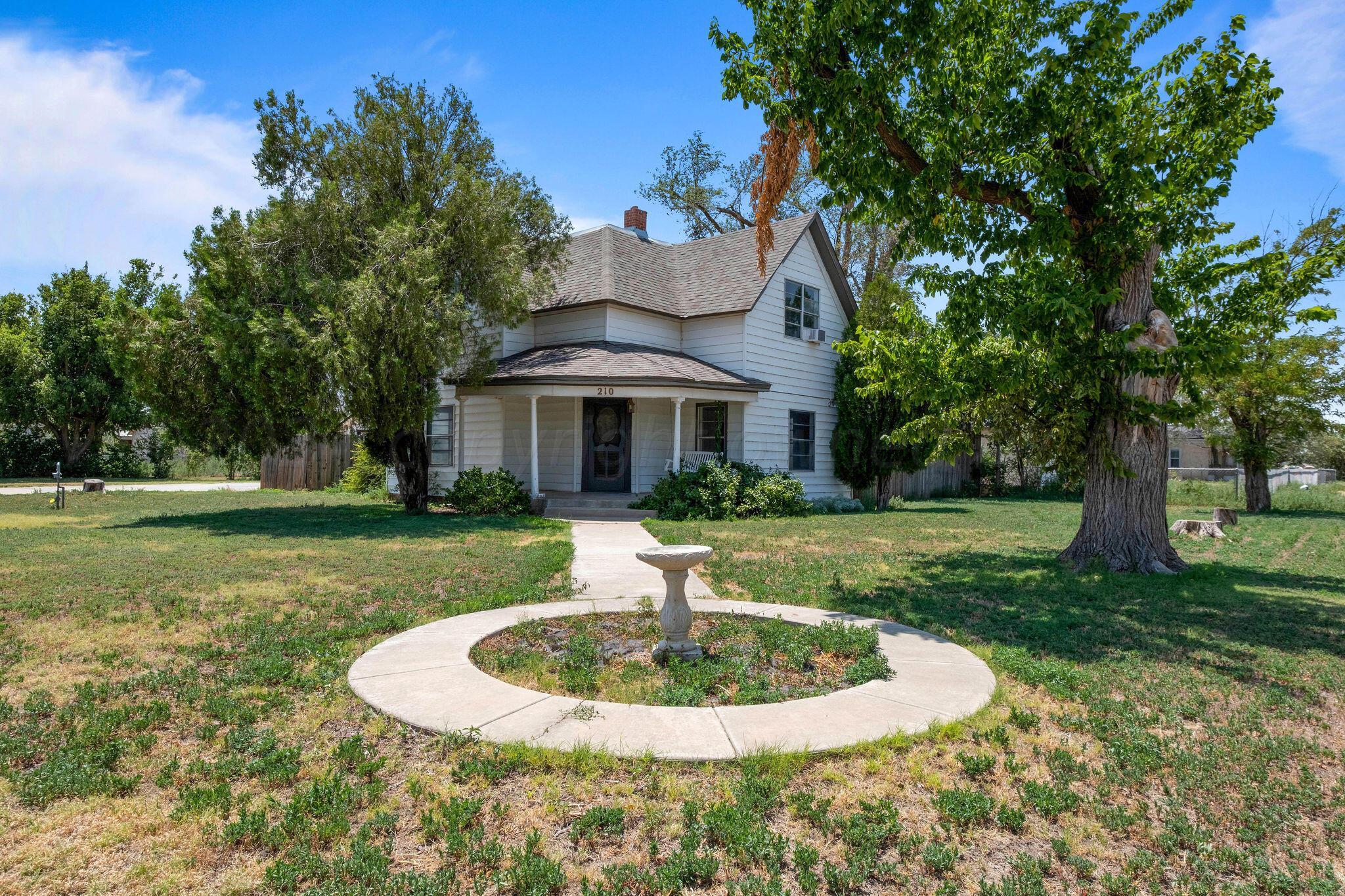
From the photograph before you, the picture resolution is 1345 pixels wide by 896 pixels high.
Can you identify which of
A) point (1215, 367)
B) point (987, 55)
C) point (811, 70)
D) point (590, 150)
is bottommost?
point (1215, 367)

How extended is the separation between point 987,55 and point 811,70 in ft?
8.02

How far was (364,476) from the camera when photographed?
2344 cm

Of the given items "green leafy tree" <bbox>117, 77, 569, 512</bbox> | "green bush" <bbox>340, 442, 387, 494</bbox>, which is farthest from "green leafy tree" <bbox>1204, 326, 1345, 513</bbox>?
"green bush" <bbox>340, 442, 387, 494</bbox>

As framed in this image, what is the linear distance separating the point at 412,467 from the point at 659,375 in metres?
5.80

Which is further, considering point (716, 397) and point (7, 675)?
point (716, 397)

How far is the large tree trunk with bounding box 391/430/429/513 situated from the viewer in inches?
645

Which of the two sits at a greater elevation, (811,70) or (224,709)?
(811,70)

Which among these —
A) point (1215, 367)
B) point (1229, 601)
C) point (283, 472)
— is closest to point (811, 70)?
point (1215, 367)

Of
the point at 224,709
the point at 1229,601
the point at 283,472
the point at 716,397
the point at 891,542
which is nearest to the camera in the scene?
the point at 224,709

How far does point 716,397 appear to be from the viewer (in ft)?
55.5

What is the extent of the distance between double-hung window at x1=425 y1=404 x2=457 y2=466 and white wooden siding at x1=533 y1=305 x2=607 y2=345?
9.55ft

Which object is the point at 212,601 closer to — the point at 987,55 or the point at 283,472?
the point at 987,55

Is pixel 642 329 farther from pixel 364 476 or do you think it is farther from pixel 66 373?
pixel 66 373

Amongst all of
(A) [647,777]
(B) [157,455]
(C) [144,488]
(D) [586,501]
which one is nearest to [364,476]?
(C) [144,488]
